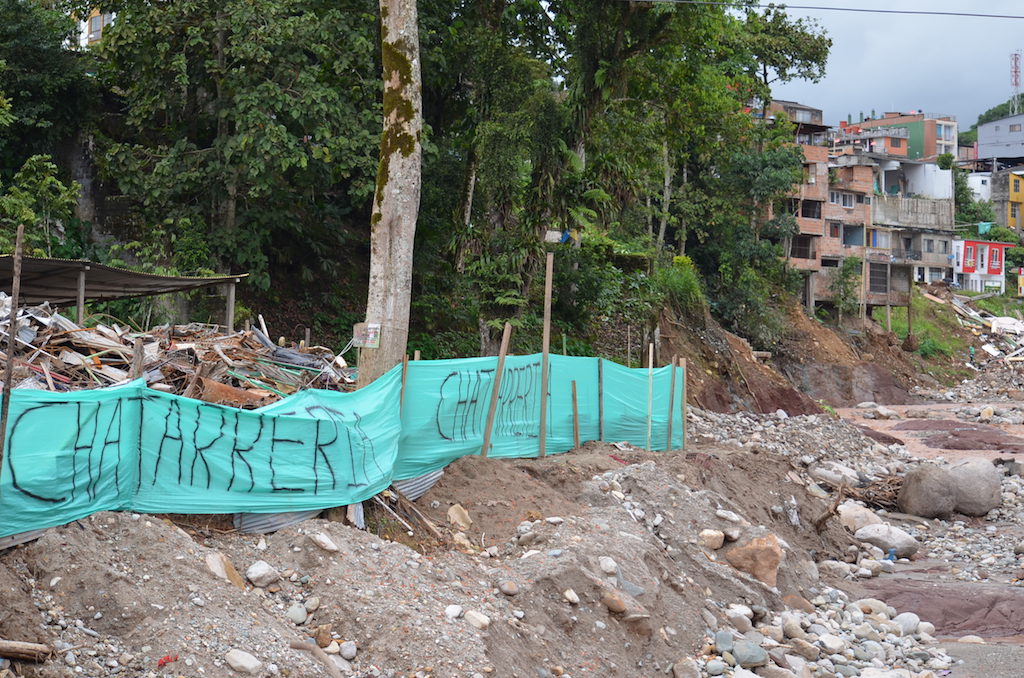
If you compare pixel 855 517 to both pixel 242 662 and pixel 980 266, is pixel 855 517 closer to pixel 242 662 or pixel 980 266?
pixel 242 662

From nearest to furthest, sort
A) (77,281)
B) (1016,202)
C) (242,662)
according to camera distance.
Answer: (242,662) < (77,281) < (1016,202)

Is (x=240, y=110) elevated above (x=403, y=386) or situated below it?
above

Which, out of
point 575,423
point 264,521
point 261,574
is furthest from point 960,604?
point 261,574

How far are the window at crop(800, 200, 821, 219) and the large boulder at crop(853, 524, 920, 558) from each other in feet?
124

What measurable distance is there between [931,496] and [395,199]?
35.0 feet

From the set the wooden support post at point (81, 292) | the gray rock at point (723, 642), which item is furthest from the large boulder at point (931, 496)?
the wooden support post at point (81, 292)

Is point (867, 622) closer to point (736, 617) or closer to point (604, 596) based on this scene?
point (736, 617)

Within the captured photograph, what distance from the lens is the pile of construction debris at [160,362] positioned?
8875mm

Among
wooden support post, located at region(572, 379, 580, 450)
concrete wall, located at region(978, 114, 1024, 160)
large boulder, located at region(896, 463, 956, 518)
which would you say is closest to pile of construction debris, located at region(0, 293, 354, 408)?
wooden support post, located at region(572, 379, 580, 450)

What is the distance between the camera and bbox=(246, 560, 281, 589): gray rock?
710 centimetres

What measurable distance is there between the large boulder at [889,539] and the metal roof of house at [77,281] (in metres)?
9.22

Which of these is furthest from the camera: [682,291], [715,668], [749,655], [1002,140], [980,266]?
[1002,140]

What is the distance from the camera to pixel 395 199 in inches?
421

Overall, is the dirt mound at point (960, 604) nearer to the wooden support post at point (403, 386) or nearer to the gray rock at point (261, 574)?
the wooden support post at point (403, 386)
